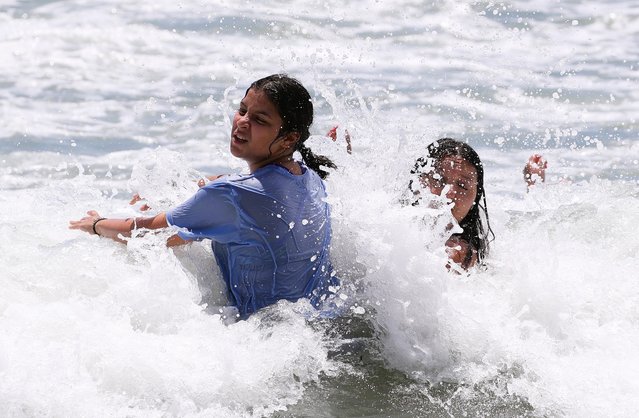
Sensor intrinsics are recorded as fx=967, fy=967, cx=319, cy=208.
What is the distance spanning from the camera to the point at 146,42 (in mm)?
12930

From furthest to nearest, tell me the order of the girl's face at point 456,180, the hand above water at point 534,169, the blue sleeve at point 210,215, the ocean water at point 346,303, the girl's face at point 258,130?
the hand above water at point 534,169 < the girl's face at point 456,180 < the girl's face at point 258,130 < the blue sleeve at point 210,215 < the ocean water at point 346,303

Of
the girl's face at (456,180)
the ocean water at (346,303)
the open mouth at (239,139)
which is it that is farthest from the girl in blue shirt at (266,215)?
the girl's face at (456,180)

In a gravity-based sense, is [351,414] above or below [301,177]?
below

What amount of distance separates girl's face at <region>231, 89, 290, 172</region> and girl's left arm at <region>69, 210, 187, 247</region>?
472 mm

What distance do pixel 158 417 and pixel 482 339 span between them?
156cm

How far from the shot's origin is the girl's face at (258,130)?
4.25m

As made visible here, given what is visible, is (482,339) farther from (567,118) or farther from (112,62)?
(112,62)

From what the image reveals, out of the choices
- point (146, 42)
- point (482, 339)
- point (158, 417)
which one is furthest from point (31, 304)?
point (146, 42)

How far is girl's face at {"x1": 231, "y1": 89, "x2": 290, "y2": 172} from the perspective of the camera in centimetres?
425

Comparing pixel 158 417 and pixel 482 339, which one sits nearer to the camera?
pixel 158 417

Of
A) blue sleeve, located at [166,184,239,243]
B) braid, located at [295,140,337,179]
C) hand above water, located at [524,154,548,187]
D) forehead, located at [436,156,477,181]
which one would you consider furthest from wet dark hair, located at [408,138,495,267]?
hand above water, located at [524,154,548,187]

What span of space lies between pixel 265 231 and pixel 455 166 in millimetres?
1576

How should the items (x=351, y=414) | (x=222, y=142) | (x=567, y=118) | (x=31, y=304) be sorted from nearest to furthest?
(x=351, y=414), (x=31, y=304), (x=222, y=142), (x=567, y=118)

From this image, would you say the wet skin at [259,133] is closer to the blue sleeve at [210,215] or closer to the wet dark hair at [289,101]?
the wet dark hair at [289,101]
